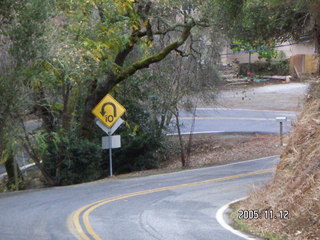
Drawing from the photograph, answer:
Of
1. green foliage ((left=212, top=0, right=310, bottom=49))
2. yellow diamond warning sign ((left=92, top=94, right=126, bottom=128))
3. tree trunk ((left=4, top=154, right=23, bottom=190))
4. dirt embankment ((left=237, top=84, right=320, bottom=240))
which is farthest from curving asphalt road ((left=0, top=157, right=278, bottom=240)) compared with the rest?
tree trunk ((left=4, top=154, right=23, bottom=190))

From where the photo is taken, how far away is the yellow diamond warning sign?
878 inches

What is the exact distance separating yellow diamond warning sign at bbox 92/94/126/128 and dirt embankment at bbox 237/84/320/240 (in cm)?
991

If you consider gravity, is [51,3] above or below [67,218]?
above

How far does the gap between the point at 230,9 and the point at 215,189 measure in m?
6.20

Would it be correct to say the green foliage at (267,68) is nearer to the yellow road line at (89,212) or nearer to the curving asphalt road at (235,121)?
the curving asphalt road at (235,121)

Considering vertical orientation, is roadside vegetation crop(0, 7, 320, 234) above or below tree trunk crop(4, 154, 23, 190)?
above

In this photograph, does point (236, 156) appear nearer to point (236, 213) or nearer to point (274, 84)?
point (236, 213)

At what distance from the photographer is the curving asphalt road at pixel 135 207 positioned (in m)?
10.9

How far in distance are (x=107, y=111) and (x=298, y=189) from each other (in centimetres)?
1269

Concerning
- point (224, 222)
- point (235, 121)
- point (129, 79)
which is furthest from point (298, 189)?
point (235, 121)

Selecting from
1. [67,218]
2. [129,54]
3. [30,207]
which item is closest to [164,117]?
[129,54]

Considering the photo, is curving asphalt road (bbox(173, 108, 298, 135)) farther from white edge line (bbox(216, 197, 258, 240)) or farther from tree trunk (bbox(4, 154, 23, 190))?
white edge line (bbox(216, 197, 258, 240))

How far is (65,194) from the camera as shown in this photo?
56.9 feet

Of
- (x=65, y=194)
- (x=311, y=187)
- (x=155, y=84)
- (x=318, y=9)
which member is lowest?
(x=65, y=194)
